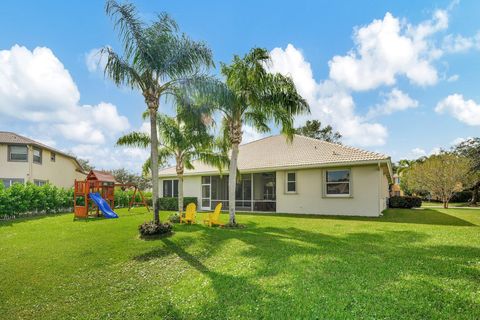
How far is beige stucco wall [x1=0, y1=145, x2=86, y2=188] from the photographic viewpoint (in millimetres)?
24391

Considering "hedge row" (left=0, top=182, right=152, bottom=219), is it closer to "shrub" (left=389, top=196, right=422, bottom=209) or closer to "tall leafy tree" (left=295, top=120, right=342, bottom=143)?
"shrub" (left=389, top=196, right=422, bottom=209)

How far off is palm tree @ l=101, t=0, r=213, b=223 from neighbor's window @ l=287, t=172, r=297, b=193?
971 centimetres

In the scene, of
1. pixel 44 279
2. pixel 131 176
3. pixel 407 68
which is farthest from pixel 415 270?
pixel 131 176

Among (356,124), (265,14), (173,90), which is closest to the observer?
(173,90)

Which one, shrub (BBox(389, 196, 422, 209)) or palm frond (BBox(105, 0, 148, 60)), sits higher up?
palm frond (BBox(105, 0, 148, 60))

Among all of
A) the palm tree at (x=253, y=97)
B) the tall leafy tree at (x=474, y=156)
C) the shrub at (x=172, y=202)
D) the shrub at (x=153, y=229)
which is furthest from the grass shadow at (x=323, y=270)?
the shrub at (x=172, y=202)

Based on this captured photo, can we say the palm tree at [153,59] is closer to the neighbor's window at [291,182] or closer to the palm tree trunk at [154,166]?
the palm tree trunk at [154,166]

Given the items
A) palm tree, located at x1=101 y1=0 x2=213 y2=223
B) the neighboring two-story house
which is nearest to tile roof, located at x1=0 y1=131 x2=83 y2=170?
the neighboring two-story house

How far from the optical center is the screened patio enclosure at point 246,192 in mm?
20184

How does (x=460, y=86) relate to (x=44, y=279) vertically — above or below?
above

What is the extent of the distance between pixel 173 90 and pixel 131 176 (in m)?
44.3

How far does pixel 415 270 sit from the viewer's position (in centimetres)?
556

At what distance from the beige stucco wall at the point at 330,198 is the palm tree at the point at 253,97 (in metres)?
5.66

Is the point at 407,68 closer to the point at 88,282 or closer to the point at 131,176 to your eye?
the point at 88,282
